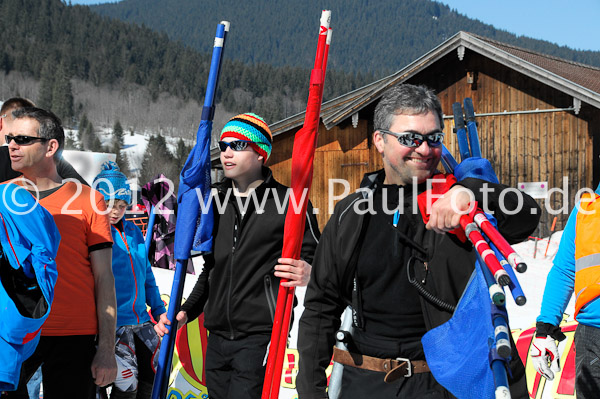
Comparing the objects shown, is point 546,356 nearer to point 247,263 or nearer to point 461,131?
point 247,263

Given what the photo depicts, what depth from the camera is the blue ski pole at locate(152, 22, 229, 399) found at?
4.05m

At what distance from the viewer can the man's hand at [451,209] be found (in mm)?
1843

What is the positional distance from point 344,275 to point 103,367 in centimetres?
175

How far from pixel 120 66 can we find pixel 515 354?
166 metres

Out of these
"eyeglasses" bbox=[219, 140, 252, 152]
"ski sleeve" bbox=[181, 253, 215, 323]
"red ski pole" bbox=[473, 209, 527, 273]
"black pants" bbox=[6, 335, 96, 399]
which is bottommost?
"black pants" bbox=[6, 335, 96, 399]

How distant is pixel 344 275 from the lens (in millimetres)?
2697

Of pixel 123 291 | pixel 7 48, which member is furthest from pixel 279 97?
pixel 123 291

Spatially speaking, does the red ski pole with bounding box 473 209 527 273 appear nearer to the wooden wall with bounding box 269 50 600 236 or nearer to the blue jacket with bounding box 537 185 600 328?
the blue jacket with bounding box 537 185 600 328

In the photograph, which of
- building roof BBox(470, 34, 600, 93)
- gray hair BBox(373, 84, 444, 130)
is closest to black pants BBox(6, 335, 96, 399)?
gray hair BBox(373, 84, 444, 130)

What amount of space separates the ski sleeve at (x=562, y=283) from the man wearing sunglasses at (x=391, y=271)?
1747 millimetres

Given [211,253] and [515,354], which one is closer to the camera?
[515,354]

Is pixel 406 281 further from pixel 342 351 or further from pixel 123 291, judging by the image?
pixel 123 291

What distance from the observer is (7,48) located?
148 meters

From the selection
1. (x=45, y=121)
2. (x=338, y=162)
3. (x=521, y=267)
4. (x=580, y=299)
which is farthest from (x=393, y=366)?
(x=338, y=162)
